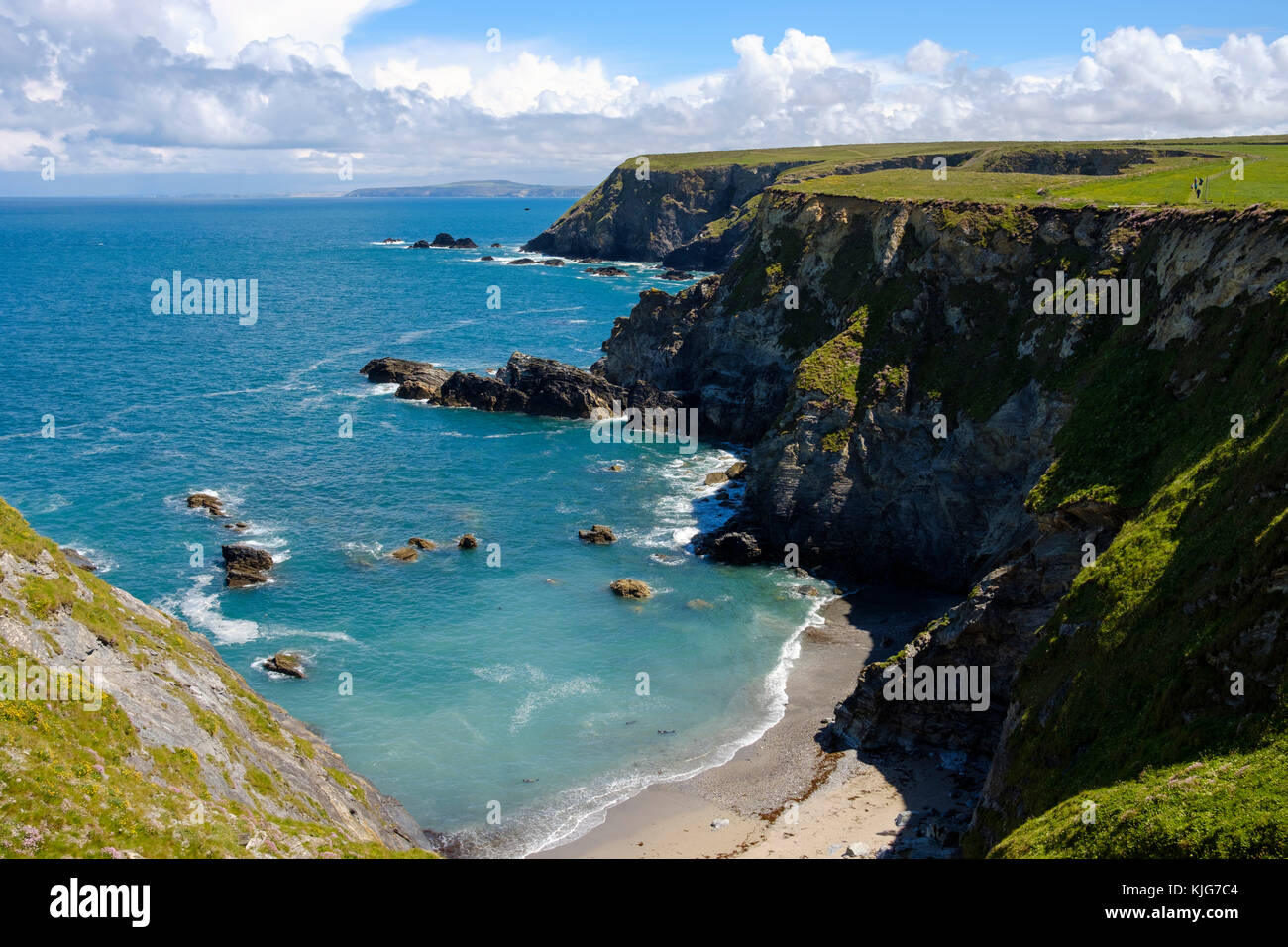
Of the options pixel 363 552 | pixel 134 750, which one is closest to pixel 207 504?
pixel 363 552

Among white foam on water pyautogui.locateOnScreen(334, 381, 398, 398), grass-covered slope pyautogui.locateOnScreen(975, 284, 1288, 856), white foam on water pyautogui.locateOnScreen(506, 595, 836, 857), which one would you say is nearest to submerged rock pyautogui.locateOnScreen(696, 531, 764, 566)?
white foam on water pyautogui.locateOnScreen(506, 595, 836, 857)

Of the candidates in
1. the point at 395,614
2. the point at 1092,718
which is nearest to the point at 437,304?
the point at 395,614

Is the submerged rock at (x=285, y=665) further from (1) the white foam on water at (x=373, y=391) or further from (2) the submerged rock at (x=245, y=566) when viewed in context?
(1) the white foam on water at (x=373, y=391)

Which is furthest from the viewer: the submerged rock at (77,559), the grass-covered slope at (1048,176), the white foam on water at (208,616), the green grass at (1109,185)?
the grass-covered slope at (1048,176)

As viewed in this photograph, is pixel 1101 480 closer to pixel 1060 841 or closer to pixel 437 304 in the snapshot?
pixel 1060 841

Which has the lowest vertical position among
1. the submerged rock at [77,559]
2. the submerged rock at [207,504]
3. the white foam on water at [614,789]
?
the white foam on water at [614,789]

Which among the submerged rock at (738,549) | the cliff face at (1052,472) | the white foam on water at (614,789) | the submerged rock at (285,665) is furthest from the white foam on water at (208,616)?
the cliff face at (1052,472)

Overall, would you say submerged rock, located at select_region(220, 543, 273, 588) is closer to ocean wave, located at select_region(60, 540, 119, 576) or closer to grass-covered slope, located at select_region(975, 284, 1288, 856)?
ocean wave, located at select_region(60, 540, 119, 576)
